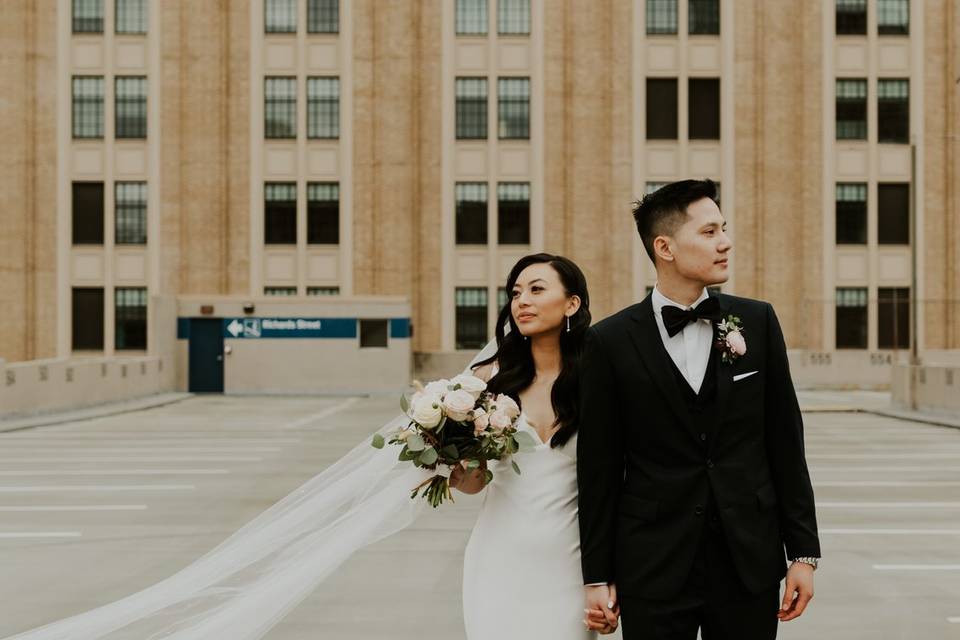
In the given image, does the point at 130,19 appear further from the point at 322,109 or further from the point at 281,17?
the point at 322,109

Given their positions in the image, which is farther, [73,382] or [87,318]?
[87,318]

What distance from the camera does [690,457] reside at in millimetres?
3600

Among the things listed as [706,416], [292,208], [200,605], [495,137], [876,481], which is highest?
[495,137]

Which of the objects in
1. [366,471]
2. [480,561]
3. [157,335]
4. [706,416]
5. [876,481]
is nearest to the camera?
[706,416]

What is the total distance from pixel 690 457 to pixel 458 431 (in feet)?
3.77

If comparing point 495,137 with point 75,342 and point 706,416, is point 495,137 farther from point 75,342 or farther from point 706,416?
point 706,416

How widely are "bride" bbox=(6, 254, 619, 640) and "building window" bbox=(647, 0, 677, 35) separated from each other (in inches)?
1621

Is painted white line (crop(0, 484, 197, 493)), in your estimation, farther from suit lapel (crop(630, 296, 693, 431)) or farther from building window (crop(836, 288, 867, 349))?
building window (crop(836, 288, 867, 349))

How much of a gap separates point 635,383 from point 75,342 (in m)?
43.8

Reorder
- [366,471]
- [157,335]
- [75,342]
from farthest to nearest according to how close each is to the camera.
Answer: [75,342], [157,335], [366,471]

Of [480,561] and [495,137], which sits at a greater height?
[495,137]

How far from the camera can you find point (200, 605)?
5266 mm

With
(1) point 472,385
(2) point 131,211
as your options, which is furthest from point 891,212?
(1) point 472,385

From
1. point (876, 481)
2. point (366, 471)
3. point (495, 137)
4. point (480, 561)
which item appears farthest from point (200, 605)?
point (495, 137)
